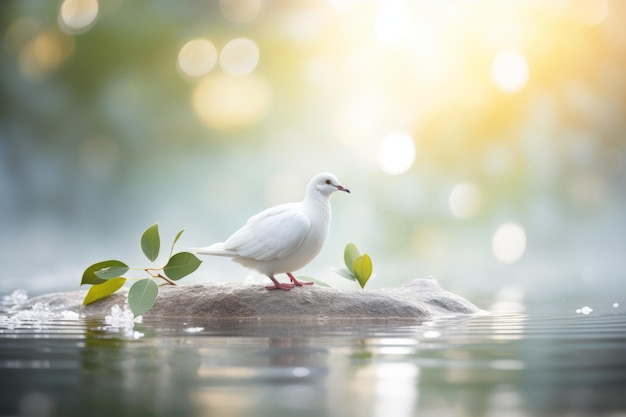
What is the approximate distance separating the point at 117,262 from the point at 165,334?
3.35ft

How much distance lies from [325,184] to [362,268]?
599mm

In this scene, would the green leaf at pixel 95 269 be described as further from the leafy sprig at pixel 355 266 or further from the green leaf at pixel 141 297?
the leafy sprig at pixel 355 266

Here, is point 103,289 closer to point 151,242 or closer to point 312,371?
point 151,242

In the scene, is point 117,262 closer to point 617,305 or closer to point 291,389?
point 291,389

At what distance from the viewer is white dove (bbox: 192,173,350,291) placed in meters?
3.23

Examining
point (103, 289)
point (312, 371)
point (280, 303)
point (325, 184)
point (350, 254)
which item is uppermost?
point (325, 184)

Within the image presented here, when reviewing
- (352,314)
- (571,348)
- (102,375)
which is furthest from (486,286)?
(102,375)

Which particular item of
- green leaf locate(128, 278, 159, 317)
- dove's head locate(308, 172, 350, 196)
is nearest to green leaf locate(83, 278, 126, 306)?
green leaf locate(128, 278, 159, 317)

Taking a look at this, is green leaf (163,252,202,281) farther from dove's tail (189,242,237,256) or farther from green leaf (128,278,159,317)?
green leaf (128,278,159,317)

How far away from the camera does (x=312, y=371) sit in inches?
68.7

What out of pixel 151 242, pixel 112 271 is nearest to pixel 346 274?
pixel 151 242

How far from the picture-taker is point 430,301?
3828mm

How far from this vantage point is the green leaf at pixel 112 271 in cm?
348

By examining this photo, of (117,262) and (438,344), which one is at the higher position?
(117,262)
